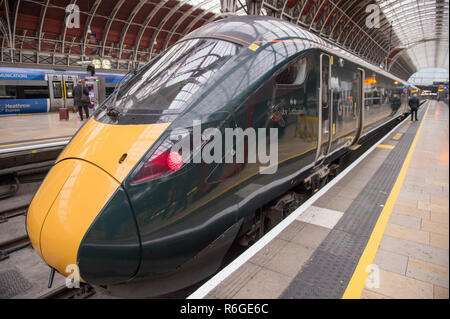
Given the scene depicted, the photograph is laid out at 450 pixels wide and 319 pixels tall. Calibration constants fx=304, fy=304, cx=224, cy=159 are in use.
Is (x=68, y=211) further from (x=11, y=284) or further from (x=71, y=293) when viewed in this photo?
(x=11, y=284)

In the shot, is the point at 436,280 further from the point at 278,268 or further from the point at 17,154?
the point at 17,154

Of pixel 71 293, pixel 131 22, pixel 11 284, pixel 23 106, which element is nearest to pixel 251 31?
pixel 71 293

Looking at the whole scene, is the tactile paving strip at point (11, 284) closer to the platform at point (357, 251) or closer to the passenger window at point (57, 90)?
the platform at point (357, 251)

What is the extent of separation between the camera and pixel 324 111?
14.4 ft

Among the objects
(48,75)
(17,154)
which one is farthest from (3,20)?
(17,154)

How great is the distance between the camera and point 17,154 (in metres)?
6.54

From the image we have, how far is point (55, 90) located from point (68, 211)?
717 inches

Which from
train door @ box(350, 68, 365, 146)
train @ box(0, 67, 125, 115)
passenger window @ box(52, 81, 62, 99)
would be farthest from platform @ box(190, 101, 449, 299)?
passenger window @ box(52, 81, 62, 99)

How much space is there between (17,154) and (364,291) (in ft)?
23.1

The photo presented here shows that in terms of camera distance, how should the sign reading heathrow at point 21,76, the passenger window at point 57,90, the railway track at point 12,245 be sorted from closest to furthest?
the railway track at point 12,245 < the sign reading heathrow at point 21,76 < the passenger window at point 57,90

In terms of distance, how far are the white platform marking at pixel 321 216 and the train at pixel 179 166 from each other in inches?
16.6

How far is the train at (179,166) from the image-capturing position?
2.20m

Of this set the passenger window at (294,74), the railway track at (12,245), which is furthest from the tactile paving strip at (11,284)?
the passenger window at (294,74)

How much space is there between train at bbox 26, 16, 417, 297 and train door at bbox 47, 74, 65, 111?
16.7 metres
